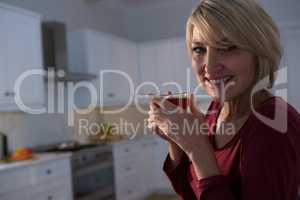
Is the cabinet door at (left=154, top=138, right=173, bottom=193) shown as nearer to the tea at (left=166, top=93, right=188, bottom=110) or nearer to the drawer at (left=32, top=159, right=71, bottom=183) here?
the drawer at (left=32, top=159, right=71, bottom=183)

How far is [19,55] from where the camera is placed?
291cm

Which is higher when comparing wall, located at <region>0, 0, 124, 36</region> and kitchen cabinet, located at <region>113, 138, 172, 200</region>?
wall, located at <region>0, 0, 124, 36</region>

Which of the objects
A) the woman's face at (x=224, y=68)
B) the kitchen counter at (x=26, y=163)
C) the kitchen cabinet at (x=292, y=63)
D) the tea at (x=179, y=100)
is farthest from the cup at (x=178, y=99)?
the kitchen cabinet at (x=292, y=63)

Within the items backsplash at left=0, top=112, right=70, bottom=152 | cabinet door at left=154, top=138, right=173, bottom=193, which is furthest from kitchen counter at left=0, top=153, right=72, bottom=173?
cabinet door at left=154, top=138, right=173, bottom=193

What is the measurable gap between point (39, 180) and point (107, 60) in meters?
1.94

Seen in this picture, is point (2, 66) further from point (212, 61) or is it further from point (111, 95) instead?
point (212, 61)

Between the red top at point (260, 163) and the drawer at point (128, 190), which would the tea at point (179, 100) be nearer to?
the red top at point (260, 163)

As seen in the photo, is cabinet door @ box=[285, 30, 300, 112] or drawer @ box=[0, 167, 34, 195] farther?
cabinet door @ box=[285, 30, 300, 112]

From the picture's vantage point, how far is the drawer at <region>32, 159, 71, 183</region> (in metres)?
2.68

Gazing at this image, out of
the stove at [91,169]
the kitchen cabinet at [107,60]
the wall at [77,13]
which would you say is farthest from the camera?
the kitchen cabinet at [107,60]

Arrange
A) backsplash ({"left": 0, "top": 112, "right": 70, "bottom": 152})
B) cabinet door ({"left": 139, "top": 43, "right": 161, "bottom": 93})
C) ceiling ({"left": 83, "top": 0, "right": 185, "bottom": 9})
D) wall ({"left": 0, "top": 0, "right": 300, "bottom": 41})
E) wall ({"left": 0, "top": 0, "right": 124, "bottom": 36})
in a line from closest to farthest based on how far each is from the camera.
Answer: backsplash ({"left": 0, "top": 112, "right": 70, "bottom": 152})
wall ({"left": 0, "top": 0, "right": 124, "bottom": 36})
wall ({"left": 0, "top": 0, "right": 300, "bottom": 41})
cabinet door ({"left": 139, "top": 43, "right": 161, "bottom": 93})
ceiling ({"left": 83, "top": 0, "right": 185, "bottom": 9})

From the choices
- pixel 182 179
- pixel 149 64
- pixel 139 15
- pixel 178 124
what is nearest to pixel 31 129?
pixel 149 64

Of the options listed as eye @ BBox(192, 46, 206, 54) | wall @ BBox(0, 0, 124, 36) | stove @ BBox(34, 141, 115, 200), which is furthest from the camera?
wall @ BBox(0, 0, 124, 36)

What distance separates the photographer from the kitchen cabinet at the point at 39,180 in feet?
8.04
